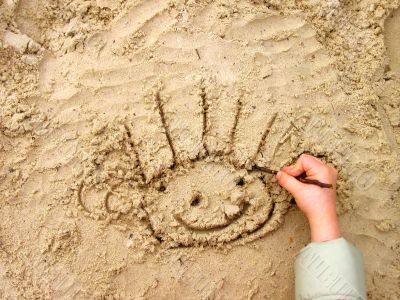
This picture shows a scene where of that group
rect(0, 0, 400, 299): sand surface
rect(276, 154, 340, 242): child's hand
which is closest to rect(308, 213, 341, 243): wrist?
rect(276, 154, 340, 242): child's hand

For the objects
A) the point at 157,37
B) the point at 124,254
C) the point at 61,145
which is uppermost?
the point at 157,37

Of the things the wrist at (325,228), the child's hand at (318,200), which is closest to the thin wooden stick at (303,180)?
the child's hand at (318,200)

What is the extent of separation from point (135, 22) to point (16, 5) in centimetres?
54

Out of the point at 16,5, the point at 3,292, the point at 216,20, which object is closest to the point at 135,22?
the point at 216,20

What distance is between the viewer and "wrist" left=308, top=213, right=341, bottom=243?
190 cm

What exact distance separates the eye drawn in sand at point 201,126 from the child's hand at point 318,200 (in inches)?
4.6

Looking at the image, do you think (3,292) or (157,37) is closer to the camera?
(3,292)

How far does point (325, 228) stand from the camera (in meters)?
1.91

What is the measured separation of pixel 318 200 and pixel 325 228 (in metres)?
0.12

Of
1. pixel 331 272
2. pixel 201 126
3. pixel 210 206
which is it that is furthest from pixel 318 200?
pixel 201 126

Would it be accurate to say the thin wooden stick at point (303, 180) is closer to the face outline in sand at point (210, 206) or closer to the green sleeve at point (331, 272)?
the face outline in sand at point (210, 206)

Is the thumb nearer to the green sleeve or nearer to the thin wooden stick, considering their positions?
the thin wooden stick

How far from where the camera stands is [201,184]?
206cm

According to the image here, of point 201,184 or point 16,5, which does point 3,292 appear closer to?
point 201,184
